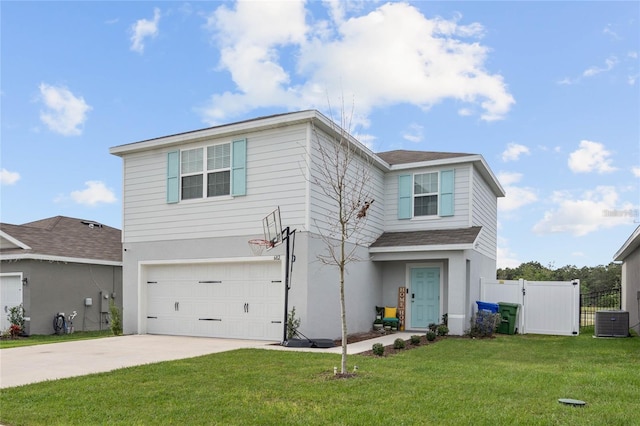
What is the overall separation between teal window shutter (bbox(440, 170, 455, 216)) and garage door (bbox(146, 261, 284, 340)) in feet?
18.8

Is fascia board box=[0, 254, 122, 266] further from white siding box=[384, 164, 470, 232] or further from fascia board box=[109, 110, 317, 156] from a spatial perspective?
white siding box=[384, 164, 470, 232]

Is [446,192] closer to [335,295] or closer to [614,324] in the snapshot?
[335,295]

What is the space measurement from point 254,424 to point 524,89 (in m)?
11.8

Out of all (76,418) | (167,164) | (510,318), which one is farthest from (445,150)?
(76,418)

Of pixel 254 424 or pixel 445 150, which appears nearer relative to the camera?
pixel 254 424

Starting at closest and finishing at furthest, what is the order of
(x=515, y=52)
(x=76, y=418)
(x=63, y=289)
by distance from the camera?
(x=76, y=418), (x=515, y=52), (x=63, y=289)

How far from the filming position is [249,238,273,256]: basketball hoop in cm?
1257

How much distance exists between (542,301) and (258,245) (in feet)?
29.8

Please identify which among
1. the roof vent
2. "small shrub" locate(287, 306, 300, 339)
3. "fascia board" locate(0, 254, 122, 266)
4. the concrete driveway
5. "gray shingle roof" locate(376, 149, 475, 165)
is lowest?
the concrete driveway

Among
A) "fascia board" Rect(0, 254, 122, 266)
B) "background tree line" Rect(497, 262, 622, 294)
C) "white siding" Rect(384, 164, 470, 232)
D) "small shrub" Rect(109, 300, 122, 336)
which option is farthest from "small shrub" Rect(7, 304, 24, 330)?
"background tree line" Rect(497, 262, 622, 294)

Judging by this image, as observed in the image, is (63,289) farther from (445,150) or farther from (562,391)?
(562,391)

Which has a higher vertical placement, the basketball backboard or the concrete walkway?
the basketball backboard

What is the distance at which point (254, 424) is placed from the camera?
5.23m

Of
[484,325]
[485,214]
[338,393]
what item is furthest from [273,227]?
[485,214]
